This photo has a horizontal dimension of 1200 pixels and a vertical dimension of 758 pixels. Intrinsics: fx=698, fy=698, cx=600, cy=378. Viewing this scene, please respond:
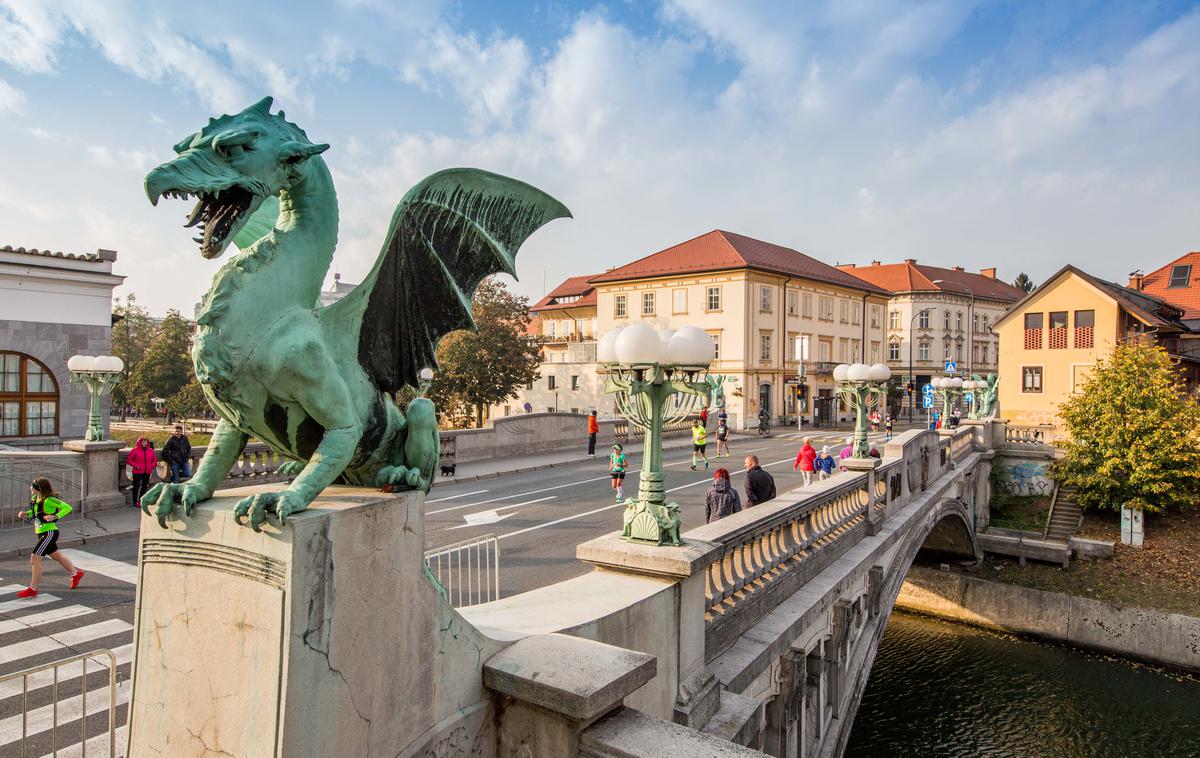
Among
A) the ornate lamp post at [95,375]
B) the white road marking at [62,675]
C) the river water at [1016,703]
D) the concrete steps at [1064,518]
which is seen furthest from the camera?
the concrete steps at [1064,518]

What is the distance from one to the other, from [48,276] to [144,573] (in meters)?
20.3

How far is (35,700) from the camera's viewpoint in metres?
5.66

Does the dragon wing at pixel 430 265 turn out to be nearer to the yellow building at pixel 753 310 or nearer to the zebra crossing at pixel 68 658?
the zebra crossing at pixel 68 658

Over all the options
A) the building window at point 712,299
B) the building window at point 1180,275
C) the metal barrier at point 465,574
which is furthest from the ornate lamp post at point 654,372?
the building window at point 1180,275

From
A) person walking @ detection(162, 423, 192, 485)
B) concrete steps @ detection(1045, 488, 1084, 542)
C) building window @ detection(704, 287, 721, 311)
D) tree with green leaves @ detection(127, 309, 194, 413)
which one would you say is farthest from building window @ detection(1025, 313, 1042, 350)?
tree with green leaves @ detection(127, 309, 194, 413)

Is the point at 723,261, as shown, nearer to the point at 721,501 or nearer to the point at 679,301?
the point at 679,301

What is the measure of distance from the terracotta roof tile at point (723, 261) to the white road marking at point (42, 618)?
3918 cm

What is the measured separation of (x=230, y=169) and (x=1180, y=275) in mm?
63042

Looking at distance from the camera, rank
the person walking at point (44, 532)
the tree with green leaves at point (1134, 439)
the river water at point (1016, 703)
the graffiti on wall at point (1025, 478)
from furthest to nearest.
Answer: the graffiti on wall at point (1025, 478) → the tree with green leaves at point (1134, 439) → the river water at point (1016, 703) → the person walking at point (44, 532)

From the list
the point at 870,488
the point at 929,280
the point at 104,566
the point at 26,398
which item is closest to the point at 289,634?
the point at 104,566

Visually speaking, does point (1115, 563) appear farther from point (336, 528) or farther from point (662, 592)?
point (336, 528)

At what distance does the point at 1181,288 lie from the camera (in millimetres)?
48500

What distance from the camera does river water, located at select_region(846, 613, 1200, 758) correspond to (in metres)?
16.4

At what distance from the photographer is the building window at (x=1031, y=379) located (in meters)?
39.3
